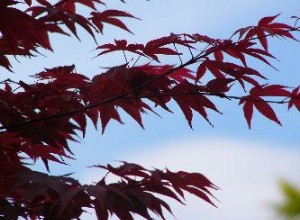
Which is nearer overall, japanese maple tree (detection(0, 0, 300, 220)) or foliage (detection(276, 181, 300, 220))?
foliage (detection(276, 181, 300, 220))

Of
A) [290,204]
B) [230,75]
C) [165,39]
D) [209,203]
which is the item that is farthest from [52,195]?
[290,204]

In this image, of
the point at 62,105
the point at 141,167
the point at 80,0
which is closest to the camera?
the point at 141,167

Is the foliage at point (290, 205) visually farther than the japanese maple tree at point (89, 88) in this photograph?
No

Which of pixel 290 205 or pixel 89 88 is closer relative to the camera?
pixel 290 205

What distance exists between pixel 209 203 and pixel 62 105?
2.20ft

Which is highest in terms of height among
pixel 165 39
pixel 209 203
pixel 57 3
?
pixel 57 3

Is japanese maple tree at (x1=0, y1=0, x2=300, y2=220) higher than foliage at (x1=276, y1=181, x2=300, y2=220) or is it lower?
higher

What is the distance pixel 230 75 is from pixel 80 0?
1.98 ft

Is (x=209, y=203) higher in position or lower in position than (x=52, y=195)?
lower

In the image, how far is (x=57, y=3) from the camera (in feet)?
5.92

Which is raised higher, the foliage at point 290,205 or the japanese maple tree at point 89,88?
the japanese maple tree at point 89,88

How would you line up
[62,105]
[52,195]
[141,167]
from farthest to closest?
[62,105] < [52,195] < [141,167]

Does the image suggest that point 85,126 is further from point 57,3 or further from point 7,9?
point 7,9

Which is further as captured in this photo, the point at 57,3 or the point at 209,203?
the point at 57,3
